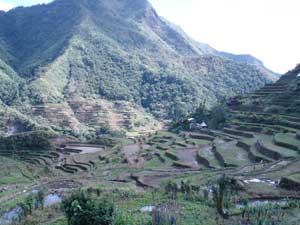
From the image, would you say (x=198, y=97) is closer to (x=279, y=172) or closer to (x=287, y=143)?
(x=287, y=143)

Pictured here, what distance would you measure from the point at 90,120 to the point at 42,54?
2662 inches

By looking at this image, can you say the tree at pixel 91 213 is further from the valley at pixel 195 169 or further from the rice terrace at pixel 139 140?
the valley at pixel 195 169

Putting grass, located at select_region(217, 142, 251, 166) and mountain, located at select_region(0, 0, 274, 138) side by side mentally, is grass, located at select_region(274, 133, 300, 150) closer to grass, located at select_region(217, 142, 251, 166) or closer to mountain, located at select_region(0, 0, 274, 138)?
grass, located at select_region(217, 142, 251, 166)

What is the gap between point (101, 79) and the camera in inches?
5837

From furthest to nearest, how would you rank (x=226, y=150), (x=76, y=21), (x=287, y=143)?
1. (x=76, y=21)
2. (x=226, y=150)
3. (x=287, y=143)

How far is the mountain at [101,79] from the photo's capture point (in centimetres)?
11169

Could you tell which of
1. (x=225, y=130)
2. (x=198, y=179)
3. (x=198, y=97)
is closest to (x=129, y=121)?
(x=198, y=97)

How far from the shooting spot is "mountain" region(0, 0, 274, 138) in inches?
4397

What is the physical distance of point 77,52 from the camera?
529 feet

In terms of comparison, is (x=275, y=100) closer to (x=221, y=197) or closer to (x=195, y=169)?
(x=195, y=169)

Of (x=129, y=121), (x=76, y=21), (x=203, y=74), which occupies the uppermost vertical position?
(x=76, y=21)

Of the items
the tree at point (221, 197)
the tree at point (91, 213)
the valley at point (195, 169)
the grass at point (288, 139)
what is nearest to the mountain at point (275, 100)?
the valley at point (195, 169)

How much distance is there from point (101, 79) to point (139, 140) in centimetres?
7830

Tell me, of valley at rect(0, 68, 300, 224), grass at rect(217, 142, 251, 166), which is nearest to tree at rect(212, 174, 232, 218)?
valley at rect(0, 68, 300, 224)
